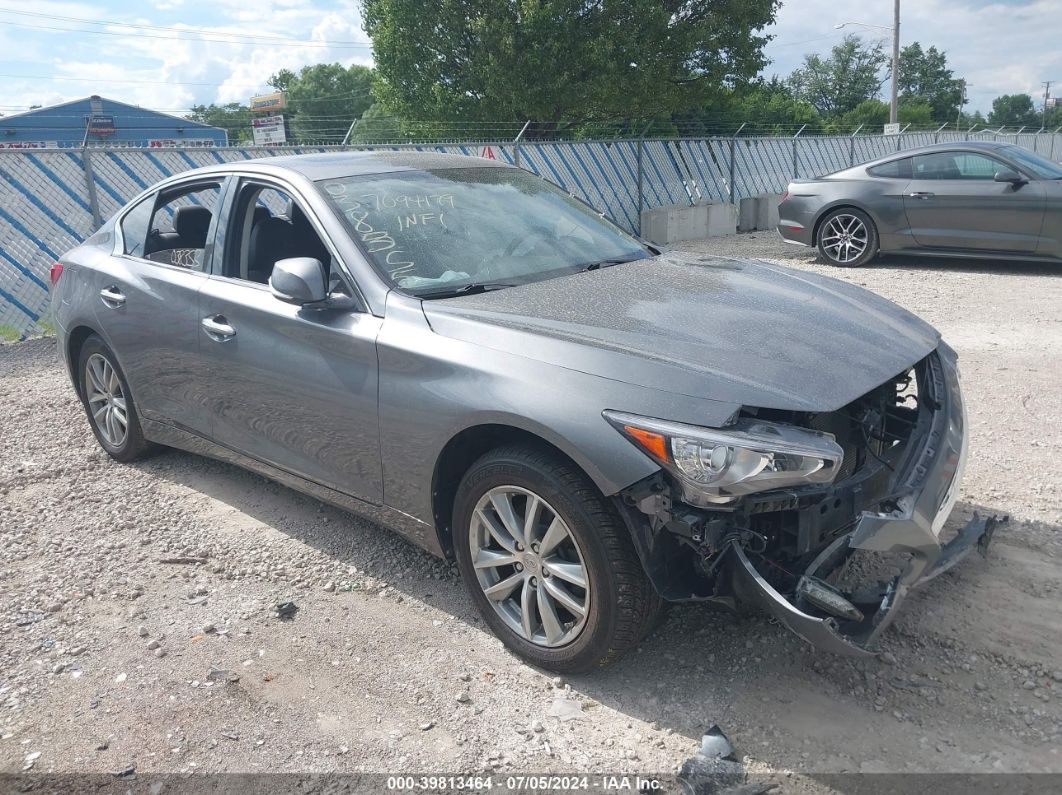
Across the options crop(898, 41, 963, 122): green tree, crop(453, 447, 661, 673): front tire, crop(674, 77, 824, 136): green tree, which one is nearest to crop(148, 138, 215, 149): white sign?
crop(453, 447, 661, 673): front tire

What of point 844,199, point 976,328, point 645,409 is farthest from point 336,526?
point 844,199

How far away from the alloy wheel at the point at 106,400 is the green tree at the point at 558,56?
19.0m

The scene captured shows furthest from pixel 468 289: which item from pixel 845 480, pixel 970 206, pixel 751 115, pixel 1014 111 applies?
pixel 1014 111

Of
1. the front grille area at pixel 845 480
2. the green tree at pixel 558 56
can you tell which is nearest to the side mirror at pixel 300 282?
the front grille area at pixel 845 480

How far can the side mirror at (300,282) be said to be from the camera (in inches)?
135

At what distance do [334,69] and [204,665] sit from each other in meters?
97.6

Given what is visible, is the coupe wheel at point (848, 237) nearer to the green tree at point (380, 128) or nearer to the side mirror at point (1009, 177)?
the side mirror at point (1009, 177)

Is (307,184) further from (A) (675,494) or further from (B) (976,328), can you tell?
(B) (976,328)

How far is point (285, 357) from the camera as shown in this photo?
12.1 feet

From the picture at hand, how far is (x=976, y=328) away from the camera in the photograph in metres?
7.66

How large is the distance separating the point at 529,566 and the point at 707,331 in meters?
1.00

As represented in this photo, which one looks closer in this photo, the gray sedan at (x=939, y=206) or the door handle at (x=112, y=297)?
the door handle at (x=112, y=297)

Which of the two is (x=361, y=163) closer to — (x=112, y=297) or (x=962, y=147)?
(x=112, y=297)

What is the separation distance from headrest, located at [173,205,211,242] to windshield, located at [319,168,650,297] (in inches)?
51.6
